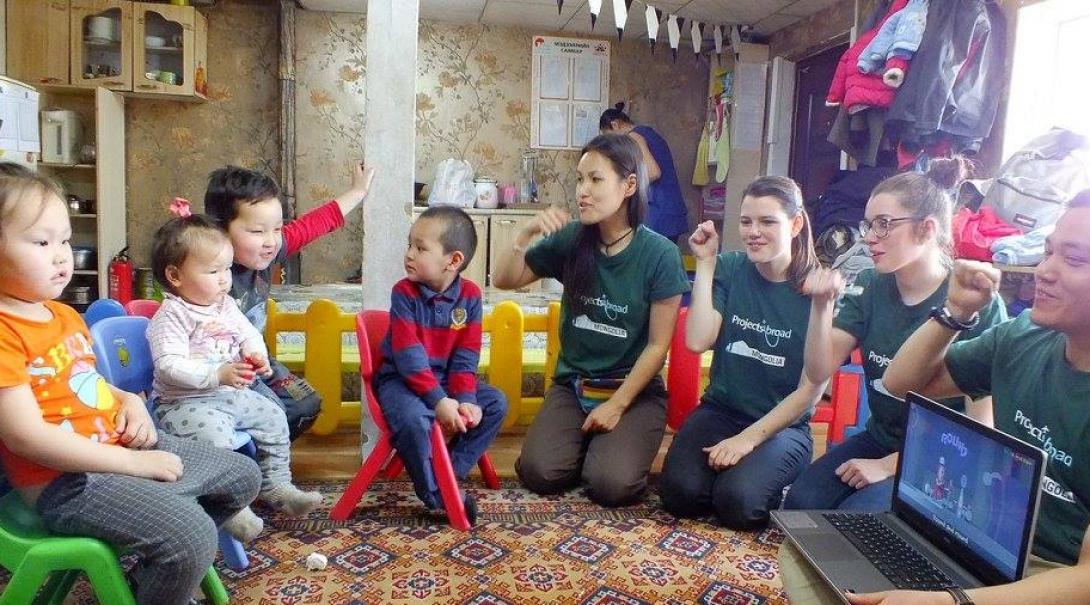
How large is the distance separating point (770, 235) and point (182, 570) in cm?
156

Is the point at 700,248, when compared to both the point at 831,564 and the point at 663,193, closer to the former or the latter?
the point at 831,564

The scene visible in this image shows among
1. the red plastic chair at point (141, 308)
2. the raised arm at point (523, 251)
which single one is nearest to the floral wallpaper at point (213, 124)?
the red plastic chair at point (141, 308)

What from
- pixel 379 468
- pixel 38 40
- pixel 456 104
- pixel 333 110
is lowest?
pixel 379 468

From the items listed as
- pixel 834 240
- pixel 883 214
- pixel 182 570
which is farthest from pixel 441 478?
pixel 834 240

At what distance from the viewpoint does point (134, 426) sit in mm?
1336

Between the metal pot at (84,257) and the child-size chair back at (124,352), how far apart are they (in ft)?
13.2

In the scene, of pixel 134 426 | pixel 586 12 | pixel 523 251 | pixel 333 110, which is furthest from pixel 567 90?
pixel 134 426

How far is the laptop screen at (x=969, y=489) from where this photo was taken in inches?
40.0

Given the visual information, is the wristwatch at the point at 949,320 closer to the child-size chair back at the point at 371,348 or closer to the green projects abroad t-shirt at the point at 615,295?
the green projects abroad t-shirt at the point at 615,295

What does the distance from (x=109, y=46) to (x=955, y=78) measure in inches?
207

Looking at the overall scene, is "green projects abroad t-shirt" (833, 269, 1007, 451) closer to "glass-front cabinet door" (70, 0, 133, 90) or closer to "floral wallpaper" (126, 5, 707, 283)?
"floral wallpaper" (126, 5, 707, 283)

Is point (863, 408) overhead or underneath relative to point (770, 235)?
underneath

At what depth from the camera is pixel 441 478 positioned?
1.90 metres

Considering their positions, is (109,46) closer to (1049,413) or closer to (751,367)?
(751,367)
